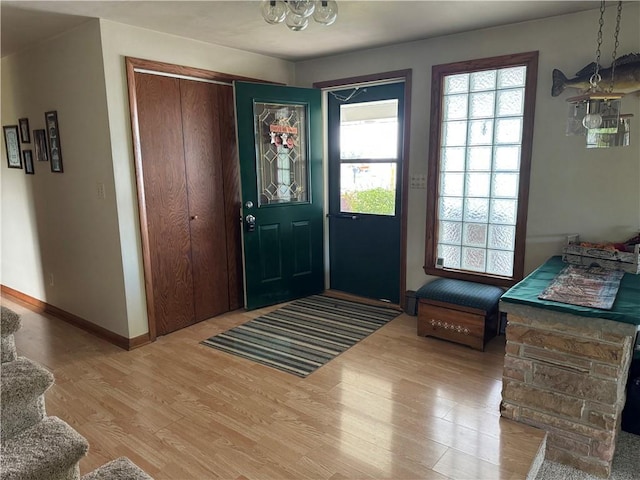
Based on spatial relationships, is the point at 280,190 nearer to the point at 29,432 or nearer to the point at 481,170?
the point at 481,170

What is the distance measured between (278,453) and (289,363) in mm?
919

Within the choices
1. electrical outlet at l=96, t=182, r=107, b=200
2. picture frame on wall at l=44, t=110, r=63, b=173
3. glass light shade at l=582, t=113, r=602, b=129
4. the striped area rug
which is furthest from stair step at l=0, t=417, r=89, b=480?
picture frame on wall at l=44, t=110, r=63, b=173

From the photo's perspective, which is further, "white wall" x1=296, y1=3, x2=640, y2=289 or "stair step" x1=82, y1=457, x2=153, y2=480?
"white wall" x1=296, y1=3, x2=640, y2=289

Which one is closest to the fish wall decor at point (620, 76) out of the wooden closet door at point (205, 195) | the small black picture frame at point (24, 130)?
the wooden closet door at point (205, 195)

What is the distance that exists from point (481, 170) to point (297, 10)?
2.12m

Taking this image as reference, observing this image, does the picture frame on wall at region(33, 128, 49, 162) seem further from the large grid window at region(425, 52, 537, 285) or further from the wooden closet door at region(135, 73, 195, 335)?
the large grid window at region(425, 52, 537, 285)

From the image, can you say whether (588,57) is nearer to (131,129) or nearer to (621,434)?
(621,434)

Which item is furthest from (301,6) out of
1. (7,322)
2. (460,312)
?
(460,312)

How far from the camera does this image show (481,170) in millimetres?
3410

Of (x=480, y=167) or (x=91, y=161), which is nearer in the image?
(x=91, y=161)

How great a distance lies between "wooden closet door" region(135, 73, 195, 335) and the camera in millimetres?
3244

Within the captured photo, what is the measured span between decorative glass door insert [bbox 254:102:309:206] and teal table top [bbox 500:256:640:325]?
2.36m

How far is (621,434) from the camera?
7.49 feet

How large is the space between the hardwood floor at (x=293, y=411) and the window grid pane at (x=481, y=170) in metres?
0.75
